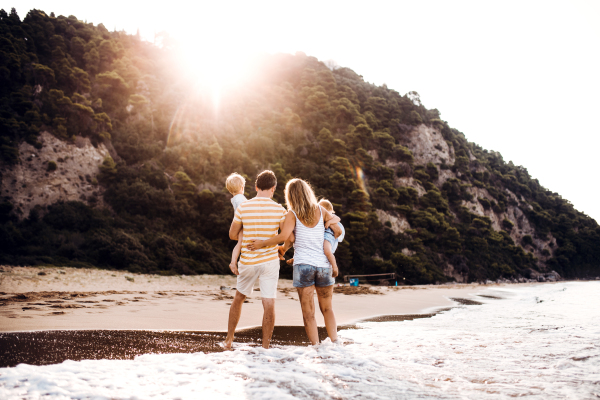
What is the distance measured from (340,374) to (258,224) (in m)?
1.64

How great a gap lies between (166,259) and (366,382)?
56.6 ft

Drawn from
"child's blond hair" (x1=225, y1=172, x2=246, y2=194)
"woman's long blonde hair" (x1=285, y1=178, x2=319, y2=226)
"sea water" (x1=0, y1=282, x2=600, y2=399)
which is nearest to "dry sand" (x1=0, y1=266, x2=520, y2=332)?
"sea water" (x1=0, y1=282, x2=600, y2=399)

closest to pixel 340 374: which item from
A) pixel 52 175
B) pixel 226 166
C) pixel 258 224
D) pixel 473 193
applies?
pixel 258 224

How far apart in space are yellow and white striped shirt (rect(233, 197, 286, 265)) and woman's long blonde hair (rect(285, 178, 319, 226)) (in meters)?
0.19

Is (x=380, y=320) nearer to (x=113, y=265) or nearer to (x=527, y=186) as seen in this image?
(x=113, y=265)

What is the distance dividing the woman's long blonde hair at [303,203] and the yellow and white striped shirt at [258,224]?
19cm

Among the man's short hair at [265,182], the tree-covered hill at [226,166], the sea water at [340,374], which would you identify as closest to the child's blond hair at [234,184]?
the man's short hair at [265,182]

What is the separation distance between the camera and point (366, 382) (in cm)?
285

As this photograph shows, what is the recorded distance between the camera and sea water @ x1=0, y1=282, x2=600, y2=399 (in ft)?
8.11

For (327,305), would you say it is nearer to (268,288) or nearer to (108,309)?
(268,288)

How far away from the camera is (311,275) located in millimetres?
3934

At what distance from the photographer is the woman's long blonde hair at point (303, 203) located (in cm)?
390

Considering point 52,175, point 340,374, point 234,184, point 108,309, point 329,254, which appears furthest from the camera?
point 52,175

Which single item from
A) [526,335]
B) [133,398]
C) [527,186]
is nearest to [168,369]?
[133,398]
